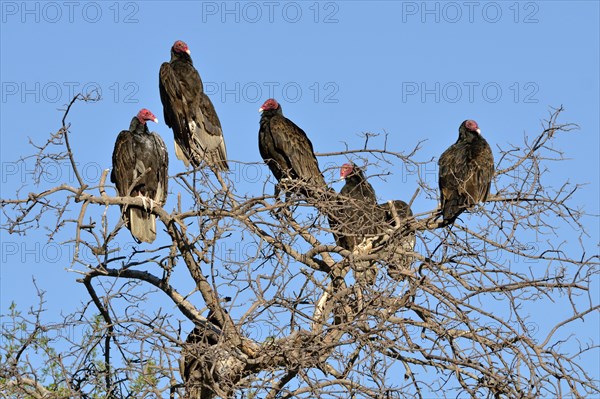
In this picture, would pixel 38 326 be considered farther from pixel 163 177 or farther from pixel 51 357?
pixel 163 177

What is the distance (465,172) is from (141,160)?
2.38 meters

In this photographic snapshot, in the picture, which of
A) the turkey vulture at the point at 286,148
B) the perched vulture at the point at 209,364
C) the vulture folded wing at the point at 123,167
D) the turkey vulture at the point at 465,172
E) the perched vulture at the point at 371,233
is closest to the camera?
the perched vulture at the point at 209,364

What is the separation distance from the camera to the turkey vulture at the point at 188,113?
27.2ft

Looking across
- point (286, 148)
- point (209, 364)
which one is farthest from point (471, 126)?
point (209, 364)

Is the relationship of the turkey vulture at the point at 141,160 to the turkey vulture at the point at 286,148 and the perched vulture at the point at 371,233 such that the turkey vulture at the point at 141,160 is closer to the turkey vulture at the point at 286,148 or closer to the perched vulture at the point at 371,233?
the turkey vulture at the point at 286,148

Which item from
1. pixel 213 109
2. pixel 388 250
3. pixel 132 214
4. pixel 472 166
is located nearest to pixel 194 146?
pixel 213 109

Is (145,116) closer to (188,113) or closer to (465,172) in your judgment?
(188,113)

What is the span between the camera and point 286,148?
319 inches

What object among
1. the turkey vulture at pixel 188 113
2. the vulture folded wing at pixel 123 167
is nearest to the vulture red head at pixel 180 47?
the turkey vulture at pixel 188 113

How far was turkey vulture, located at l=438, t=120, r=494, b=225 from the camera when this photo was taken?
664 centimetres

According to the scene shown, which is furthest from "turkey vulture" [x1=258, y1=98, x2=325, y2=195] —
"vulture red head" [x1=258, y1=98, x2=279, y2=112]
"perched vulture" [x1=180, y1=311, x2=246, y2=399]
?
"perched vulture" [x1=180, y1=311, x2=246, y2=399]

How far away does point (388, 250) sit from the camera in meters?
5.68

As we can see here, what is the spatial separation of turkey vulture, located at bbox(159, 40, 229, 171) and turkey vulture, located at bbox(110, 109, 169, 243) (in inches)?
23.4

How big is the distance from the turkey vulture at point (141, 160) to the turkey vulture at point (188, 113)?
0.59 meters
